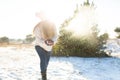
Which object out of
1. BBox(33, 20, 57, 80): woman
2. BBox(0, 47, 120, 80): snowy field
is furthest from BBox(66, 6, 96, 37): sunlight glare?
BBox(33, 20, 57, 80): woman

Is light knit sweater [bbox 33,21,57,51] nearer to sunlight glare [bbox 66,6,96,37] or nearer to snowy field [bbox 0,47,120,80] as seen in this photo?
snowy field [bbox 0,47,120,80]

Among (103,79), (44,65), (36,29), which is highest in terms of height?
(36,29)

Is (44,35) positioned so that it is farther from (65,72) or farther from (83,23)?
(83,23)

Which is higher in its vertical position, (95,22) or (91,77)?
(95,22)

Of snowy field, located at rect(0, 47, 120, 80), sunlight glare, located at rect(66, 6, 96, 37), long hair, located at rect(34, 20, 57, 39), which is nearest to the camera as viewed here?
long hair, located at rect(34, 20, 57, 39)

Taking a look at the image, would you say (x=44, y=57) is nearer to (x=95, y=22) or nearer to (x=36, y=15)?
(x=36, y=15)

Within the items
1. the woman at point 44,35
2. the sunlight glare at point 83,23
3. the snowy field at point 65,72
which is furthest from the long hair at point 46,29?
the sunlight glare at point 83,23

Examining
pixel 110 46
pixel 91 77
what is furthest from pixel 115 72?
pixel 110 46

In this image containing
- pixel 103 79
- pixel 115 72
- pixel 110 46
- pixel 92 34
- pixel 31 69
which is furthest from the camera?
pixel 110 46

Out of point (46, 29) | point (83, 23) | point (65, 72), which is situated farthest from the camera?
point (83, 23)

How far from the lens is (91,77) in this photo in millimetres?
8969

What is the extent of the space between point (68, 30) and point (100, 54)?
221 cm

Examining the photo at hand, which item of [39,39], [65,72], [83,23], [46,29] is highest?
[83,23]

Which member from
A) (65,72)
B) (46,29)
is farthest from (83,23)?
(46,29)
